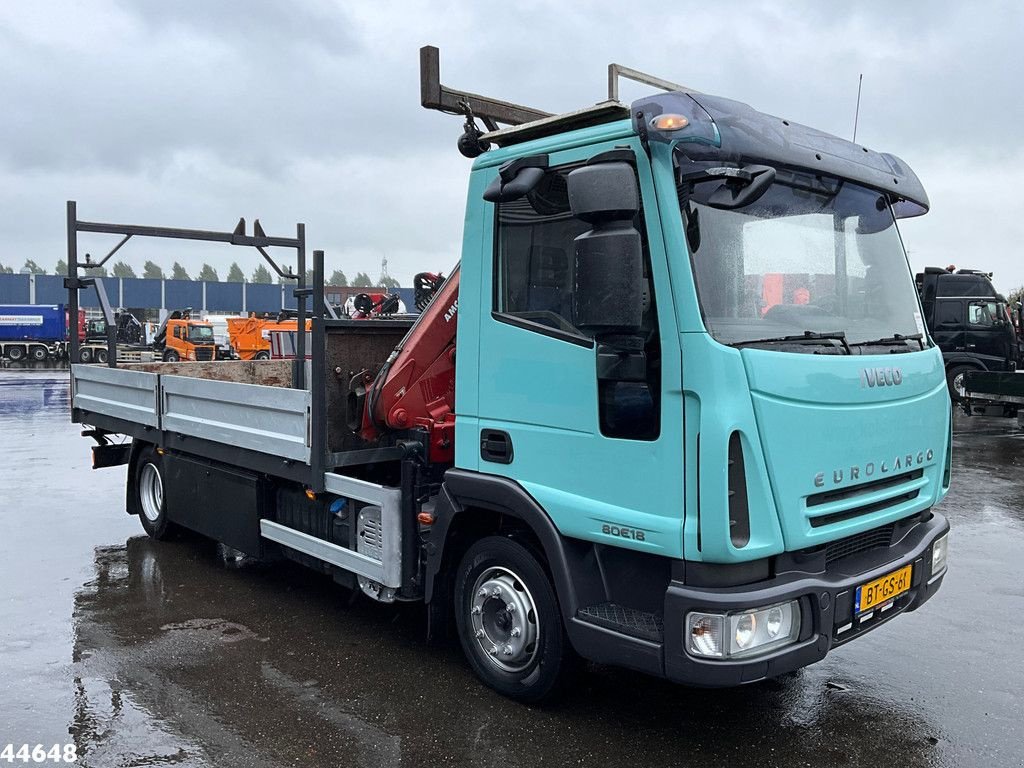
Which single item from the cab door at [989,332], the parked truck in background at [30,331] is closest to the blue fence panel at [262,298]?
the parked truck in background at [30,331]

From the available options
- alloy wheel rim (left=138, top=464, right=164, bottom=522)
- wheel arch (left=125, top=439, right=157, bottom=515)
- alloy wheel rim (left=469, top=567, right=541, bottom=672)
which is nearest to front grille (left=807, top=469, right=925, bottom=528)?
alloy wheel rim (left=469, top=567, right=541, bottom=672)

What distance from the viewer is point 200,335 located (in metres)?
34.8

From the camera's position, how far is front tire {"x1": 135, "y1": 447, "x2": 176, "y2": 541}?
709 centimetres

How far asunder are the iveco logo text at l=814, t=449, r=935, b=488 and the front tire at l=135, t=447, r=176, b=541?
5340mm

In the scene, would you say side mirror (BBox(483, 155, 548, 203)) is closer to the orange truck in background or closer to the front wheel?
the front wheel

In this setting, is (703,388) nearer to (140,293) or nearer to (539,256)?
(539,256)

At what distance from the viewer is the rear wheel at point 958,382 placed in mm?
16422

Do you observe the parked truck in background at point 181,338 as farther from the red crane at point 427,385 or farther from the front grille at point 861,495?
the front grille at point 861,495

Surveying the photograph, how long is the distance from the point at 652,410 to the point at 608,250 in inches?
25.4

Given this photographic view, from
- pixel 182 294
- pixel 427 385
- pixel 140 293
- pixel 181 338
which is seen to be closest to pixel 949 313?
pixel 427 385

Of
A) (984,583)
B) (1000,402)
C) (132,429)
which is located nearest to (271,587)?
(132,429)

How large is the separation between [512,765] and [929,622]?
3125 mm

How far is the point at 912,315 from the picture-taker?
4141 millimetres

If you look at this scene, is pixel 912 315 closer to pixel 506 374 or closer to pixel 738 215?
pixel 738 215
